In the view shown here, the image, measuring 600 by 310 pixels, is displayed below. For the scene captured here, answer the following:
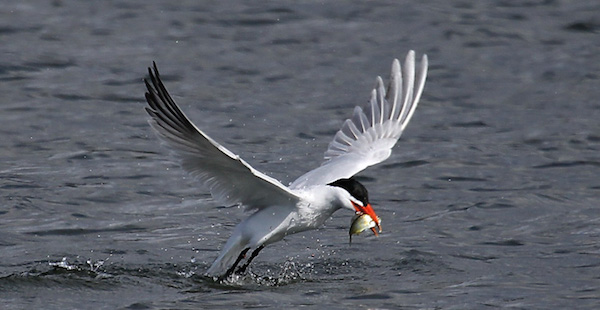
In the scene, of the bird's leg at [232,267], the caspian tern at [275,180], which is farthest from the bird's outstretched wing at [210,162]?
the bird's leg at [232,267]

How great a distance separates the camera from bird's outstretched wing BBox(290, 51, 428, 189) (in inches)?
373

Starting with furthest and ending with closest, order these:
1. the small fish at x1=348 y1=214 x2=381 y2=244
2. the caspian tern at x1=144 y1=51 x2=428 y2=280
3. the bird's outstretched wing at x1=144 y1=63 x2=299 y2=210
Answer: the small fish at x1=348 y1=214 x2=381 y2=244
the caspian tern at x1=144 y1=51 x2=428 y2=280
the bird's outstretched wing at x1=144 y1=63 x2=299 y2=210

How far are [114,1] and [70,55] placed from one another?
7.80 feet

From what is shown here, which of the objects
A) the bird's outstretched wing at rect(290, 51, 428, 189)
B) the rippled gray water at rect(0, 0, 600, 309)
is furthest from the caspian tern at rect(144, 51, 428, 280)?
the rippled gray water at rect(0, 0, 600, 309)

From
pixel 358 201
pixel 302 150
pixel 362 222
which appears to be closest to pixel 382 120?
pixel 358 201

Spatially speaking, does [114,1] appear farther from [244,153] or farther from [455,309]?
[455,309]

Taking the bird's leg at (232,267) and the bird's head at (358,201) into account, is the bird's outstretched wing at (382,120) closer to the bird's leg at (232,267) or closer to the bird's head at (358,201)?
the bird's head at (358,201)

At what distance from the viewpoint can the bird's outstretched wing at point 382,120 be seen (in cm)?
948

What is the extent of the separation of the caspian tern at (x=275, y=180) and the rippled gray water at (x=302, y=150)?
1.44ft

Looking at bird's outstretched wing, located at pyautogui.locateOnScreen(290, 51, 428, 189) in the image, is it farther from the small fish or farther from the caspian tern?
the small fish

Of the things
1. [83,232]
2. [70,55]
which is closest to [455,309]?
[83,232]

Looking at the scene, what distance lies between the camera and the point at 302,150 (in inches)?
468

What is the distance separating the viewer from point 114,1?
16.8 meters

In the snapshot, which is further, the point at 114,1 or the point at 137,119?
the point at 114,1
